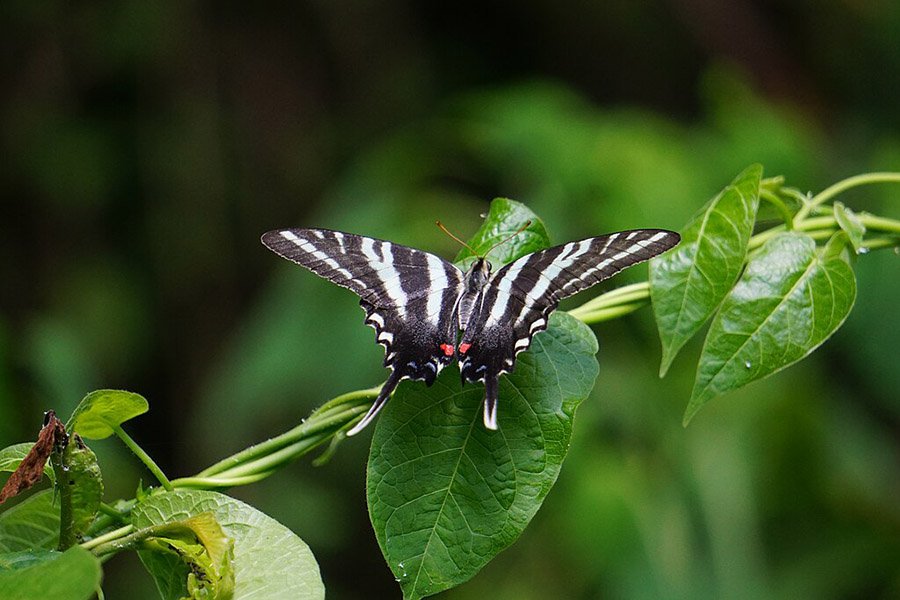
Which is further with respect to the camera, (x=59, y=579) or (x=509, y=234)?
(x=509, y=234)

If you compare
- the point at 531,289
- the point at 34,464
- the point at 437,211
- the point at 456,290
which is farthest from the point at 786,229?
the point at 437,211

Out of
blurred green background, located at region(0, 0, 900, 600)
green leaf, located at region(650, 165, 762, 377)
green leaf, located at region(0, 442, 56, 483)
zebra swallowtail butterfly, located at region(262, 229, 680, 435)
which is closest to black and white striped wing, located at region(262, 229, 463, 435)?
zebra swallowtail butterfly, located at region(262, 229, 680, 435)

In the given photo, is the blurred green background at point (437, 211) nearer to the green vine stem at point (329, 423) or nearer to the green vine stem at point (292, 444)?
the green vine stem at point (329, 423)

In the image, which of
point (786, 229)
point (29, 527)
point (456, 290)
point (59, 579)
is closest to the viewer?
point (59, 579)

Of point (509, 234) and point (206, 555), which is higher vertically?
point (509, 234)

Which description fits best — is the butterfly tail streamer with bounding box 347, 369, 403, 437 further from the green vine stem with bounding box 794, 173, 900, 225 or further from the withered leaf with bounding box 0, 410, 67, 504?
the green vine stem with bounding box 794, 173, 900, 225

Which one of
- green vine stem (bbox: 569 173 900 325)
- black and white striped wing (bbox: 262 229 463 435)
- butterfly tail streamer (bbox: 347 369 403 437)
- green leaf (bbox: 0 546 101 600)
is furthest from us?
black and white striped wing (bbox: 262 229 463 435)

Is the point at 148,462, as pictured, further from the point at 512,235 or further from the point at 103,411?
the point at 512,235
